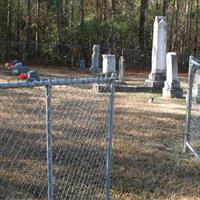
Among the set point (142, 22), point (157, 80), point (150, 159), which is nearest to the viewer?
point (150, 159)

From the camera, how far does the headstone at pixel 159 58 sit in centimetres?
1877

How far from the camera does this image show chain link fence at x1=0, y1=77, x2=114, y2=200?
5.98 metres

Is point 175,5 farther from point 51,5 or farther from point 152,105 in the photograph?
point 152,105

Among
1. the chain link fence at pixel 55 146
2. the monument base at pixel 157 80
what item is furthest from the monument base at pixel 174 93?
the chain link fence at pixel 55 146

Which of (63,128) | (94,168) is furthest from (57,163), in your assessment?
(63,128)

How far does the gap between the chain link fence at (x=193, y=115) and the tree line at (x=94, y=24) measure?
48.3ft

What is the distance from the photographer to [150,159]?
8953mm

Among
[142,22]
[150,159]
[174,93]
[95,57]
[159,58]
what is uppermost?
[142,22]

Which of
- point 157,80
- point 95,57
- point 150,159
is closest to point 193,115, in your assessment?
point 150,159

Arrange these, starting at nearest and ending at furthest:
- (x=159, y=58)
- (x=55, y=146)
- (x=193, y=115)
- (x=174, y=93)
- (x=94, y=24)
→ 1. (x=55, y=146)
2. (x=193, y=115)
3. (x=174, y=93)
4. (x=159, y=58)
5. (x=94, y=24)

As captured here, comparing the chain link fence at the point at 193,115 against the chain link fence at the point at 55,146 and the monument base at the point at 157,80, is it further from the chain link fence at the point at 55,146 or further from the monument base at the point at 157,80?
the chain link fence at the point at 55,146

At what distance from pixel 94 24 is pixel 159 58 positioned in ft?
43.9

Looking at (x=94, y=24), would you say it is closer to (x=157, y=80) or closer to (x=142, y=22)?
(x=142, y=22)

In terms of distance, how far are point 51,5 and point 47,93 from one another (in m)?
27.2
